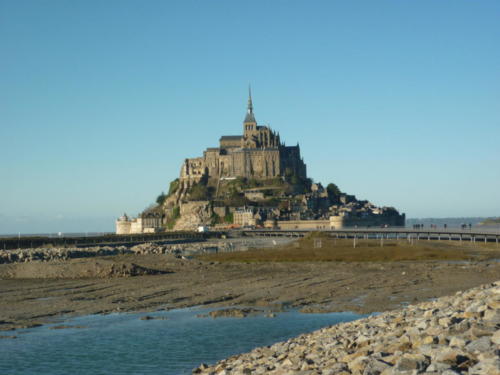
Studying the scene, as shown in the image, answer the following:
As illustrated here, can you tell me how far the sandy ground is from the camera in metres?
28.6

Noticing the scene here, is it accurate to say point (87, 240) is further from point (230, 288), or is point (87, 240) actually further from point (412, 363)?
point (412, 363)

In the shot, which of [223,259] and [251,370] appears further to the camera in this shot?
[223,259]

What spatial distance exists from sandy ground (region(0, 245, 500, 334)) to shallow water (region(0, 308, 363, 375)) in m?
2.46

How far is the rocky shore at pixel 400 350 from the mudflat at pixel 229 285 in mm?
10101

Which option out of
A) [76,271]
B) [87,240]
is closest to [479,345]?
[76,271]

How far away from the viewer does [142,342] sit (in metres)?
21.3

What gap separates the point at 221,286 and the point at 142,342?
50.8ft

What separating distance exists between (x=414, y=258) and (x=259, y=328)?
35187 mm

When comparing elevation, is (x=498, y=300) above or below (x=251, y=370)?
above

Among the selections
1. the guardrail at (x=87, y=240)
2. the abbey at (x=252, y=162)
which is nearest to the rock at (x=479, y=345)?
the guardrail at (x=87, y=240)

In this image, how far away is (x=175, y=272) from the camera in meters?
47.1

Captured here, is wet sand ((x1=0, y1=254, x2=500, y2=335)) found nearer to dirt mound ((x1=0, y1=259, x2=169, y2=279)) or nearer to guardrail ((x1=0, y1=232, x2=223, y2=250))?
dirt mound ((x1=0, y1=259, x2=169, y2=279))

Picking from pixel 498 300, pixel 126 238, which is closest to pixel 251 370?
pixel 498 300

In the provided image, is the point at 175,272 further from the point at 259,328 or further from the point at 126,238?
the point at 126,238
